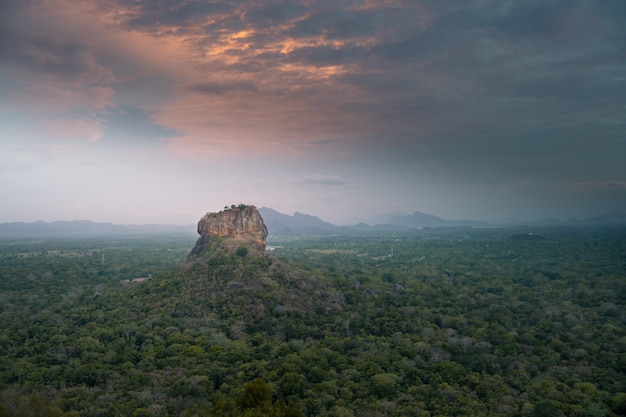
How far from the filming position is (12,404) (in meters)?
28.8

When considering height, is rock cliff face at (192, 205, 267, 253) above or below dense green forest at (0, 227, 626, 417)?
above

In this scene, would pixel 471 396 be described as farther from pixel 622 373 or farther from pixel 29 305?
pixel 29 305

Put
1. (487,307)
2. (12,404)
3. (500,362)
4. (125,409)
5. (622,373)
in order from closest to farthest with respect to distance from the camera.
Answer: (12,404) → (125,409) → (622,373) → (500,362) → (487,307)

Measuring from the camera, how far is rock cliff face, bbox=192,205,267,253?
80.4 meters

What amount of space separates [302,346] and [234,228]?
1590 inches

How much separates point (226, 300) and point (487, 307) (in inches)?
1756

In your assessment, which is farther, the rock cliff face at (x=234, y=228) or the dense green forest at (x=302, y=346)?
the rock cliff face at (x=234, y=228)

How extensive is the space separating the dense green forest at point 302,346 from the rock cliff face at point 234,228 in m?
5.45

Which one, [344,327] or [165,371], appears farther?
[344,327]

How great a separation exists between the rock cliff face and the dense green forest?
5.45 m

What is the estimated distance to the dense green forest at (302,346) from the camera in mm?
32850

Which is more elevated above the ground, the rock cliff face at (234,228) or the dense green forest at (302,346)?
the rock cliff face at (234,228)

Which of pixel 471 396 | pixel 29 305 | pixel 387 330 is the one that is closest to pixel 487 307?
pixel 387 330

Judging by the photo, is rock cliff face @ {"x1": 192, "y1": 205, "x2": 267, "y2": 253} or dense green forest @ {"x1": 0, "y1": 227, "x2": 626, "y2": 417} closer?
dense green forest @ {"x1": 0, "y1": 227, "x2": 626, "y2": 417}
